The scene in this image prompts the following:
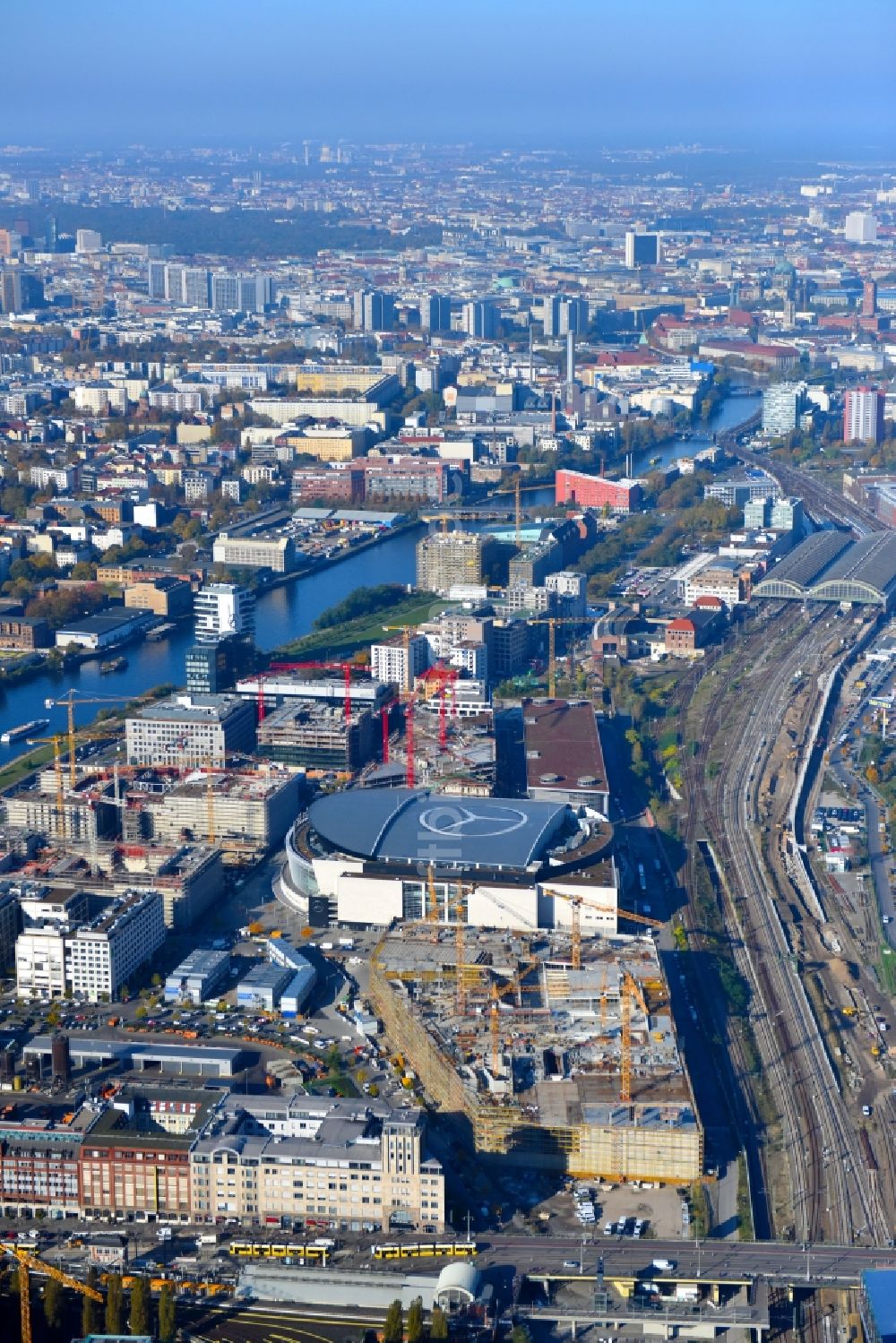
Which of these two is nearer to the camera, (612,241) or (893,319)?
(893,319)

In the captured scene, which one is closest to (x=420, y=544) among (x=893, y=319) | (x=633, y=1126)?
(x=633, y=1126)

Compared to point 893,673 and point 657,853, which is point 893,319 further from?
point 657,853

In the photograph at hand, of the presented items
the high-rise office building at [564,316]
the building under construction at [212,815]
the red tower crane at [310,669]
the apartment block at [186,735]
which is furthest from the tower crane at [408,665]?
the high-rise office building at [564,316]

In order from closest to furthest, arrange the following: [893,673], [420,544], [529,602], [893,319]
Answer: [893,673], [529,602], [420,544], [893,319]

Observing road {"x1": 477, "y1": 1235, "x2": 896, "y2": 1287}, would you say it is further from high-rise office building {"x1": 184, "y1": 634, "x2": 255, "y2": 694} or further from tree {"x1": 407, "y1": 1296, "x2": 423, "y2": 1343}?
high-rise office building {"x1": 184, "y1": 634, "x2": 255, "y2": 694}

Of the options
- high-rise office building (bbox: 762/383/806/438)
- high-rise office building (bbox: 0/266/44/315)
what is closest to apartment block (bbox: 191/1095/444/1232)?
high-rise office building (bbox: 762/383/806/438)

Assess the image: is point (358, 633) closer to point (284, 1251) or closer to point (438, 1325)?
point (284, 1251)
